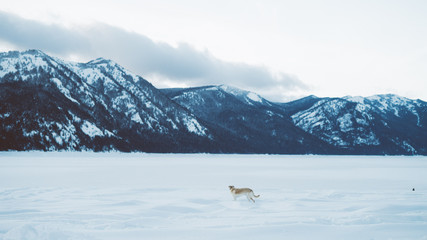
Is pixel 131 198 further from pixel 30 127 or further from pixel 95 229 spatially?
pixel 30 127

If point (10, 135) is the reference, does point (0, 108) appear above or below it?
above

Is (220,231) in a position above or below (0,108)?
below

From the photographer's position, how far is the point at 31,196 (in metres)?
17.5

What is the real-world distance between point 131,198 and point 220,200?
15.2 feet

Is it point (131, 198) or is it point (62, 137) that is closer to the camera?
point (131, 198)

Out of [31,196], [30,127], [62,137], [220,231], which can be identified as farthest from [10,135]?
[220,231]

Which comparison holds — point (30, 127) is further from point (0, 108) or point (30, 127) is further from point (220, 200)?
point (220, 200)

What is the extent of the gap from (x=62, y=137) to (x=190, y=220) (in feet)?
627

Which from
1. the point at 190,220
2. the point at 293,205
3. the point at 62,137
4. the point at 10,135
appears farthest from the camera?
the point at 62,137

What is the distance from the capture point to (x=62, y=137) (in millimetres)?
184750

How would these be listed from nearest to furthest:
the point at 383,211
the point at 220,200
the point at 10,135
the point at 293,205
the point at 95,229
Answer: the point at 95,229 → the point at 383,211 → the point at 293,205 → the point at 220,200 → the point at 10,135

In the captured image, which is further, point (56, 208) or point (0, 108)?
point (0, 108)

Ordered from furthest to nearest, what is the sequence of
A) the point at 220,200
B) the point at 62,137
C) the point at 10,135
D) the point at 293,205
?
the point at 62,137
the point at 10,135
the point at 220,200
the point at 293,205

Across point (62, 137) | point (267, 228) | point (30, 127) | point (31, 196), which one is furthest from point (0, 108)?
point (267, 228)
